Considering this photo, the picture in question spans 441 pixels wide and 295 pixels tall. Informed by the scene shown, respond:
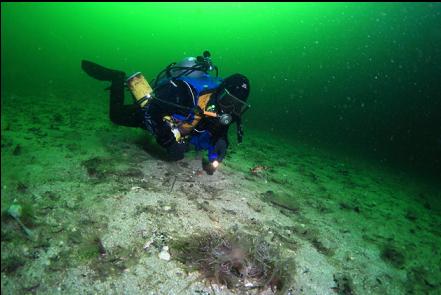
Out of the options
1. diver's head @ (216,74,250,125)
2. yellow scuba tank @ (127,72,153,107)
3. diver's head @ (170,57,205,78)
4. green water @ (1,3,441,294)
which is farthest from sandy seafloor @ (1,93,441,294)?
diver's head @ (170,57,205,78)

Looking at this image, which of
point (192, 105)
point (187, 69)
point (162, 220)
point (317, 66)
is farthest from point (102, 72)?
point (317, 66)

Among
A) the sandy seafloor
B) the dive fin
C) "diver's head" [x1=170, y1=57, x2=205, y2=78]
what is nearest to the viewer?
the sandy seafloor

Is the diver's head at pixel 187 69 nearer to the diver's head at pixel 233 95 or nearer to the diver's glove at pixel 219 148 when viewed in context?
the diver's head at pixel 233 95

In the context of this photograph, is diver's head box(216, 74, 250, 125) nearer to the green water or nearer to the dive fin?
the green water

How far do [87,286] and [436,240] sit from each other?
7.35 meters

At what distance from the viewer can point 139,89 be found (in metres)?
5.58

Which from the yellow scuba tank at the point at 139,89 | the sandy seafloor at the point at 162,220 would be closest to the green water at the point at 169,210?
the sandy seafloor at the point at 162,220

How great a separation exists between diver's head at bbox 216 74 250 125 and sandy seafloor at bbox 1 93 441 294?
173 cm

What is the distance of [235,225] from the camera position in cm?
478

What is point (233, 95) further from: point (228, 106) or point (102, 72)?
point (102, 72)

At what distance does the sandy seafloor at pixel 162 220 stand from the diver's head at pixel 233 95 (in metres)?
1.73

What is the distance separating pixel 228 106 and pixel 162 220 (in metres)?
2.38

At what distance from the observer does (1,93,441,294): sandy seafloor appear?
10.6 feet

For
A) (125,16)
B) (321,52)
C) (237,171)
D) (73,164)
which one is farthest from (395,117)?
(125,16)
